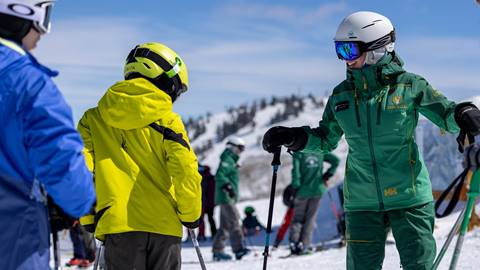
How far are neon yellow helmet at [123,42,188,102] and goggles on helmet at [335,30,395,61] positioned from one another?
3.25 feet

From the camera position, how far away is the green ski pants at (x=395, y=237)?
14.0 feet

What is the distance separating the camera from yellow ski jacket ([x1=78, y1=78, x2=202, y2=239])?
4.23 m

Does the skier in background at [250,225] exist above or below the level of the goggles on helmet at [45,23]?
below

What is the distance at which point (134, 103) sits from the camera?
14.0ft

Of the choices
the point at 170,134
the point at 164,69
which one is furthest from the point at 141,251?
the point at 164,69

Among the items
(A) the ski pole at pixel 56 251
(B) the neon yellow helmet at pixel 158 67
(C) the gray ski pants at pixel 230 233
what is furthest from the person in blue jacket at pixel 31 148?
(C) the gray ski pants at pixel 230 233

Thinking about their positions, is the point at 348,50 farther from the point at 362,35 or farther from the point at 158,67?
the point at 158,67

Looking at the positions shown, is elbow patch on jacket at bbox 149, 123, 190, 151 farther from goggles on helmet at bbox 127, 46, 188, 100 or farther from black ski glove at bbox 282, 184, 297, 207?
black ski glove at bbox 282, 184, 297, 207

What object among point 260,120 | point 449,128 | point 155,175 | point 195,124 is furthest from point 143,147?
point 195,124

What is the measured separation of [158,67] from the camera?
4.45 m

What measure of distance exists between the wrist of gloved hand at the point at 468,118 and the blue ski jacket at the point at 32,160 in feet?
7.07

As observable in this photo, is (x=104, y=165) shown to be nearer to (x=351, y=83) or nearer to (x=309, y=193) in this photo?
(x=351, y=83)

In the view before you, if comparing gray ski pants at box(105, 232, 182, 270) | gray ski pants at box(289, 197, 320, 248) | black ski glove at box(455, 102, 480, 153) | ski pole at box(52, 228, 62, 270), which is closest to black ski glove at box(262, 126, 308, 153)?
gray ski pants at box(105, 232, 182, 270)

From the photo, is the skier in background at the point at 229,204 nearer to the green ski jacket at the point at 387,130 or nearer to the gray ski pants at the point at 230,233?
the gray ski pants at the point at 230,233
